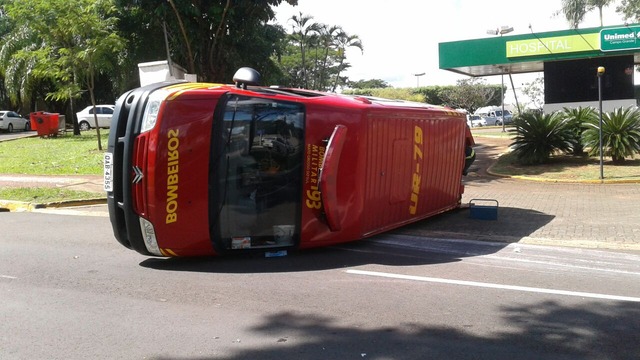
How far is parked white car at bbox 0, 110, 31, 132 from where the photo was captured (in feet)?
116

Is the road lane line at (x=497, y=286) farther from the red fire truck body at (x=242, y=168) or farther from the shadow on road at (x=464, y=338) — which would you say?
the red fire truck body at (x=242, y=168)

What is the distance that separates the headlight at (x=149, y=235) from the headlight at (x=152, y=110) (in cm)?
107

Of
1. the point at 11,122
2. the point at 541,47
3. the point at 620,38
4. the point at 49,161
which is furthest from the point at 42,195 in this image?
the point at 11,122

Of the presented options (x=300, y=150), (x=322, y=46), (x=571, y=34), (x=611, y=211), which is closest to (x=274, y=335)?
(x=300, y=150)

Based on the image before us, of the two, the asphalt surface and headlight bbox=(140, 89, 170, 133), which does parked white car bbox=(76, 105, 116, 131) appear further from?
headlight bbox=(140, 89, 170, 133)

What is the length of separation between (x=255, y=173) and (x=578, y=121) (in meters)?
14.4

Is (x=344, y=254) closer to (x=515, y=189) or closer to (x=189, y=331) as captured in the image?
(x=189, y=331)

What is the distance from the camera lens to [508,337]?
4.72m

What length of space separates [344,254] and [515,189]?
26.0ft

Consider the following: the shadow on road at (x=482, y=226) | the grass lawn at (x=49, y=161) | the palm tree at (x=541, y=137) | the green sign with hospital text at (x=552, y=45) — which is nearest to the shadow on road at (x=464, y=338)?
the shadow on road at (x=482, y=226)

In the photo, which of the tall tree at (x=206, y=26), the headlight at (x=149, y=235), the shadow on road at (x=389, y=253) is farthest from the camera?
the tall tree at (x=206, y=26)

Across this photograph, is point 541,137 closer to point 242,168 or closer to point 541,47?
point 541,47

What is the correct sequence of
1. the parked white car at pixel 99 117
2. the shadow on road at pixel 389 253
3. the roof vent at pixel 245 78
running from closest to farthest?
the shadow on road at pixel 389 253 < the roof vent at pixel 245 78 < the parked white car at pixel 99 117

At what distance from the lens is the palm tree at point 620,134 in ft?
53.5
